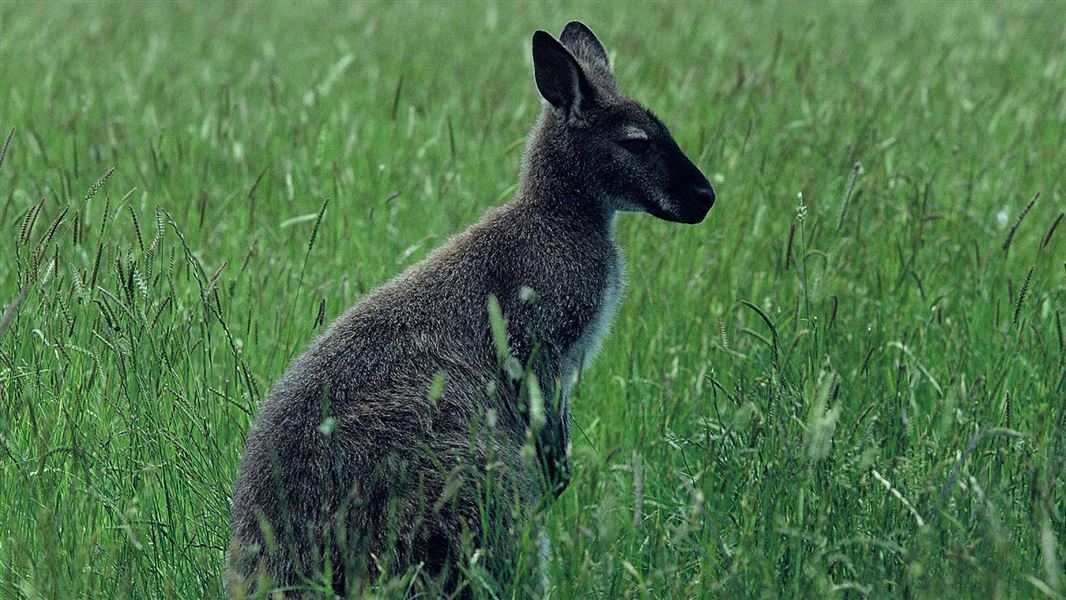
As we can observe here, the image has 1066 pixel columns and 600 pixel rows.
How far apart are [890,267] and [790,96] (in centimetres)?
400

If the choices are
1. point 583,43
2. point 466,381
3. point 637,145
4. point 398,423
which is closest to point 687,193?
point 637,145

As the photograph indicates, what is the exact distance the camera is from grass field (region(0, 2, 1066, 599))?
3.65m

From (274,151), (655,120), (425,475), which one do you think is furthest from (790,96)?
(425,475)

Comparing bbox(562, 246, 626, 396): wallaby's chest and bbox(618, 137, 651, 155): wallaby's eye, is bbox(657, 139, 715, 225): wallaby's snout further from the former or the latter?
bbox(562, 246, 626, 396): wallaby's chest

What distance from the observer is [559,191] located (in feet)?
16.2

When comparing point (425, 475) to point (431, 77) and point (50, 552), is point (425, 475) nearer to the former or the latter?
point (50, 552)

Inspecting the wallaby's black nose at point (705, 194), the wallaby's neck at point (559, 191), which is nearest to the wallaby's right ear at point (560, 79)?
the wallaby's neck at point (559, 191)

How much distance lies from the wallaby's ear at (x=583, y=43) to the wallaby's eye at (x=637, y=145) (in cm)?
62

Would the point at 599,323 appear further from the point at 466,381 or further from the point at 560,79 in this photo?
the point at 560,79

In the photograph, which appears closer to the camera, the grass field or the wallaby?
the wallaby

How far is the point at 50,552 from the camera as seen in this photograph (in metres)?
3.14

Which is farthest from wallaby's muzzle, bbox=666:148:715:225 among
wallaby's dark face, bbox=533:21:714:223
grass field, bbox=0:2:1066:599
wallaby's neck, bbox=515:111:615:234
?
grass field, bbox=0:2:1066:599

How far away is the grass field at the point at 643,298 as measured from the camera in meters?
3.65

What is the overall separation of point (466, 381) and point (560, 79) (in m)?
1.34
